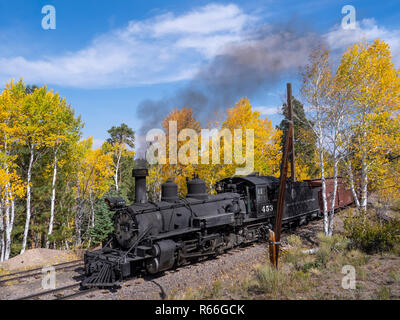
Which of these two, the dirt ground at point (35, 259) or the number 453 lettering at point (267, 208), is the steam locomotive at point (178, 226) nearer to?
→ the number 453 lettering at point (267, 208)

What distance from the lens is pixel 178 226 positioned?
36.7 ft

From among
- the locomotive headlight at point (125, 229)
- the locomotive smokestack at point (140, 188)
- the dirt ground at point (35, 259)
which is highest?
the locomotive smokestack at point (140, 188)

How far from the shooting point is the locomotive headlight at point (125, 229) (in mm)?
10102

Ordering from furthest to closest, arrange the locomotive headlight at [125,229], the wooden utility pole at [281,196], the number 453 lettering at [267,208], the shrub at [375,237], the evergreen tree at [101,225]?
the evergreen tree at [101,225] < the number 453 lettering at [267,208] < the shrub at [375,237] < the locomotive headlight at [125,229] < the wooden utility pole at [281,196]

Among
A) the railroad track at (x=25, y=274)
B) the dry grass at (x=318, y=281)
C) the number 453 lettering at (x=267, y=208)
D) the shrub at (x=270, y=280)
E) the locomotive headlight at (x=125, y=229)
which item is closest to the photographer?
the dry grass at (x=318, y=281)

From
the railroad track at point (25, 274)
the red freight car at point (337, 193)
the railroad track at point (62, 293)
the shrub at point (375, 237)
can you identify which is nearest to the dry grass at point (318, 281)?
the shrub at point (375, 237)

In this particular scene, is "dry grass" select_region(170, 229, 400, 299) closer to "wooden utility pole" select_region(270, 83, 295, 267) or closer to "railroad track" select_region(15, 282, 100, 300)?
"wooden utility pole" select_region(270, 83, 295, 267)

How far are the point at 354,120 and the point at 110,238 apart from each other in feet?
46.2

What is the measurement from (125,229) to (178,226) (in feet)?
6.99

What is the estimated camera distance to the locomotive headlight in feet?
33.1

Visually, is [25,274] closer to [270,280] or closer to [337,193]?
[270,280]
